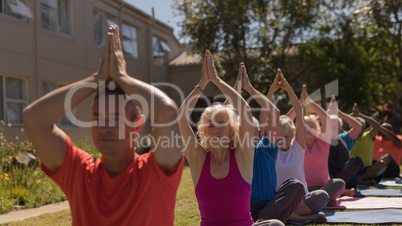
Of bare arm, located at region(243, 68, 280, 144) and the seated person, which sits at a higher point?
bare arm, located at region(243, 68, 280, 144)

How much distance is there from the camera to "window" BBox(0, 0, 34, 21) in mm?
11641

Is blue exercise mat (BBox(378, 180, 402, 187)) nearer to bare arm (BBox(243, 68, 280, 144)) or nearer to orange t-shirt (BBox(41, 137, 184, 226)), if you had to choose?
bare arm (BBox(243, 68, 280, 144))

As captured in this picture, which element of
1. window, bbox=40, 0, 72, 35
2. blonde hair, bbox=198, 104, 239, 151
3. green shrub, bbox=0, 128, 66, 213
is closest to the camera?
blonde hair, bbox=198, 104, 239, 151

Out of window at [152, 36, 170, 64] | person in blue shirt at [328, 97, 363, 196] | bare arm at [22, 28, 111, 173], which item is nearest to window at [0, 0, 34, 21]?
window at [152, 36, 170, 64]

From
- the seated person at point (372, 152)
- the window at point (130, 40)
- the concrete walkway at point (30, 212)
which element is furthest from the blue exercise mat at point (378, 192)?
the window at point (130, 40)

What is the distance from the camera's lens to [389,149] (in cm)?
1025

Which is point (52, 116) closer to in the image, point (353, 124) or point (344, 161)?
point (353, 124)

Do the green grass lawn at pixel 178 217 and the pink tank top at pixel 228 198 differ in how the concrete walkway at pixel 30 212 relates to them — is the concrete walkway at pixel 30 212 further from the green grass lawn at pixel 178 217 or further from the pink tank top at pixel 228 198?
the pink tank top at pixel 228 198

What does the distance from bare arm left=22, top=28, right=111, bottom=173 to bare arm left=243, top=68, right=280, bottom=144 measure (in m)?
2.06

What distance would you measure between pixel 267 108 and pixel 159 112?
2169 mm

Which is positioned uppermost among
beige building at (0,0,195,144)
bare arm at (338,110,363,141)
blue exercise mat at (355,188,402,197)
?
beige building at (0,0,195,144)

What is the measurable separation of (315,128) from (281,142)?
52.1 inches

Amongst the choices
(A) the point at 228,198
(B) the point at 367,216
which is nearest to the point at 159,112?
(A) the point at 228,198

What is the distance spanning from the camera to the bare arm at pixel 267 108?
3910 mm
